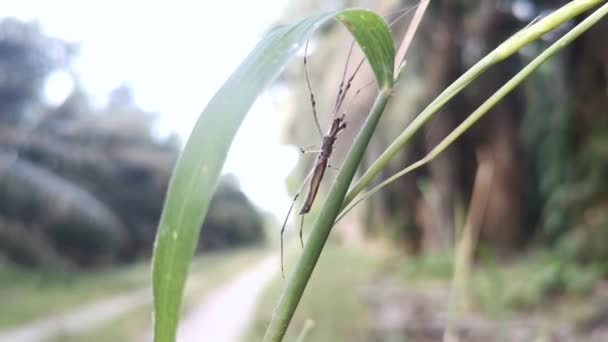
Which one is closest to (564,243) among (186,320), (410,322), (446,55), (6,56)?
(410,322)

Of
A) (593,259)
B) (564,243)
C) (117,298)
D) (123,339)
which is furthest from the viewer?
(117,298)

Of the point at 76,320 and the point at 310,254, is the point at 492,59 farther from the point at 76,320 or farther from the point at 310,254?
the point at 76,320

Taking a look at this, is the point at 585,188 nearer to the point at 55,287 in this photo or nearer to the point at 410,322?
the point at 410,322

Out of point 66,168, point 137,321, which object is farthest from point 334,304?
point 66,168

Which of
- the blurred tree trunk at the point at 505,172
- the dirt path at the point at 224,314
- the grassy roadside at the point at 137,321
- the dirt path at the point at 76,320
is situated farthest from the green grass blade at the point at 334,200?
the dirt path at the point at 76,320

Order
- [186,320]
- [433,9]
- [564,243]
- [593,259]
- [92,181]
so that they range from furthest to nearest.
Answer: [92,181], [186,320], [433,9], [564,243], [593,259]

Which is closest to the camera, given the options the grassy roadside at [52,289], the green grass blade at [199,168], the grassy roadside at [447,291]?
the green grass blade at [199,168]

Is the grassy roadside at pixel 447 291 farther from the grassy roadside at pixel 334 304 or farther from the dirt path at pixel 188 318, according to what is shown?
the dirt path at pixel 188 318
